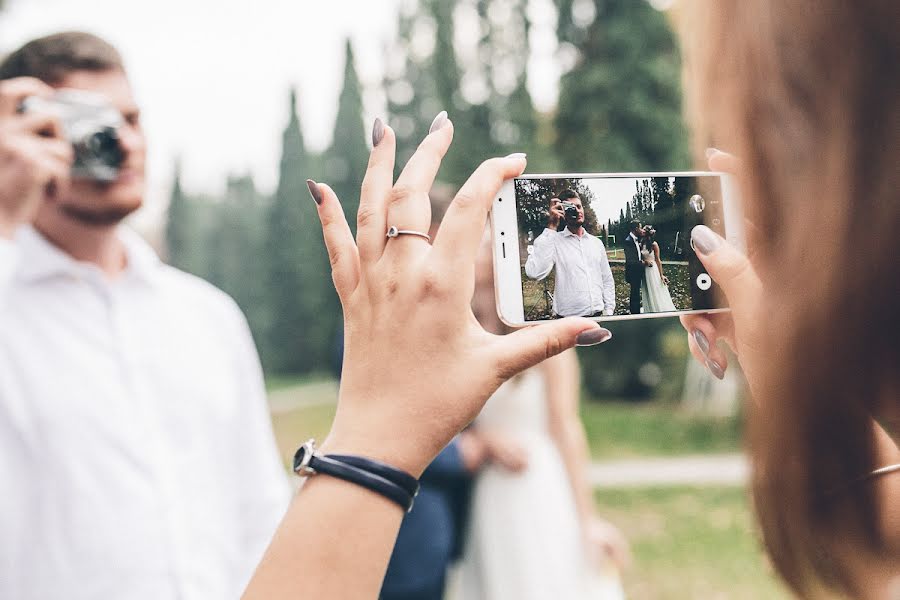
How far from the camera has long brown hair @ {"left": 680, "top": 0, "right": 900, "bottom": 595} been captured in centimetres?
76

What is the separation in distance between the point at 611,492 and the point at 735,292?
760cm

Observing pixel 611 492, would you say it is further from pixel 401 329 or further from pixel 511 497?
pixel 401 329

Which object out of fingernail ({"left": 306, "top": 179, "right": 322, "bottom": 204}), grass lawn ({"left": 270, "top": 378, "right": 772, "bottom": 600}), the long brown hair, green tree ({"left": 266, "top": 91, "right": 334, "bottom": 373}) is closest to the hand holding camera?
fingernail ({"left": 306, "top": 179, "right": 322, "bottom": 204})

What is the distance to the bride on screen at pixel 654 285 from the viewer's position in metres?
1.31

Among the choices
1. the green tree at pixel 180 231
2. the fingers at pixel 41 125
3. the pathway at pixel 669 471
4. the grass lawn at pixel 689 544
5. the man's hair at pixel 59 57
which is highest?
the man's hair at pixel 59 57

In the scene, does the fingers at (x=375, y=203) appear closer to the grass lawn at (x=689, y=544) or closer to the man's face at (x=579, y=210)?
the man's face at (x=579, y=210)

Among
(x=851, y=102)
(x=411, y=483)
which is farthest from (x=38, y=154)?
(x=851, y=102)

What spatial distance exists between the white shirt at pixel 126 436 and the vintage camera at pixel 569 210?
1.44 m

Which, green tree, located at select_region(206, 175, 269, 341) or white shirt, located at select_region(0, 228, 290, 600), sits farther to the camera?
green tree, located at select_region(206, 175, 269, 341)

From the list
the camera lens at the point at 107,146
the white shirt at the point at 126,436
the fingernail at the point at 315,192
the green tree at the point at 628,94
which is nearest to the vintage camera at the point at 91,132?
the camera lens at the point at 107,146

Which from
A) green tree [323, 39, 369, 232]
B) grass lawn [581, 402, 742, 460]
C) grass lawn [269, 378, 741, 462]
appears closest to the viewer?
grass lawn [581, 402, 742, 460]

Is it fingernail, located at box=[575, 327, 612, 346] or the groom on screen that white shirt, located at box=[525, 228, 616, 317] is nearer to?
the groom on screen

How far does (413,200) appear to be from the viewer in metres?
0.98

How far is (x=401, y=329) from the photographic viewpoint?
0.93 meters
